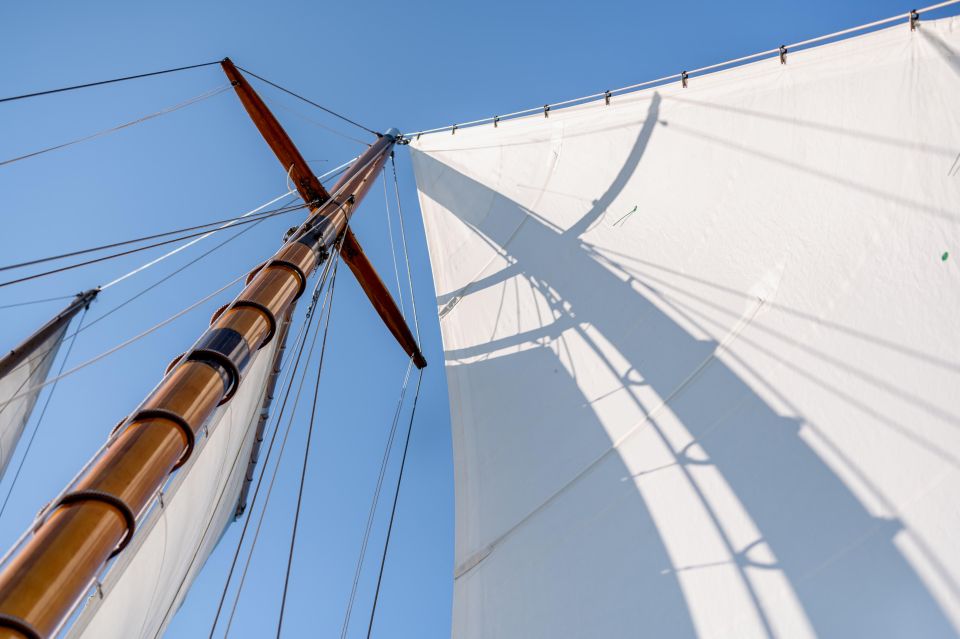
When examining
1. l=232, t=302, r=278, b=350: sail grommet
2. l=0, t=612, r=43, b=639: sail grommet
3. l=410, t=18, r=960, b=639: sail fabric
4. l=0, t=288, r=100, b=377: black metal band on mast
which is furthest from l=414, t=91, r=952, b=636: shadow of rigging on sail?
l=0, t=288, r=100, b=377: black metal band on mast

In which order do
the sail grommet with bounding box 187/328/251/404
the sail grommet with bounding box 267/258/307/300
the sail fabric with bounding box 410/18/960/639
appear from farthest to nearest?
the sail grommet with bounding box 267/258/307/300 → the sail fabric with bounding box 410/18/960/639 → the sail grommet with bounding box 187/328/251/404

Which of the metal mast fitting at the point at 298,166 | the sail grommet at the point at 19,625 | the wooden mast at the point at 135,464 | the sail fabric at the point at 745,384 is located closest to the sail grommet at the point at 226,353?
the wooden mast at the point at 135,464

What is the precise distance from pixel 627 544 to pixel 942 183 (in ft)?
8.34

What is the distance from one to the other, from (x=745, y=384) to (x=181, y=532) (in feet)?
14.7

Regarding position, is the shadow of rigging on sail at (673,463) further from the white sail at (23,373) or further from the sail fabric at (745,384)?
the white sail at (23,373)

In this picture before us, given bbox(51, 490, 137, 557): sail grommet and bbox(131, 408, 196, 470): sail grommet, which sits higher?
bbox(131, 408, 196, 470): sail grommet

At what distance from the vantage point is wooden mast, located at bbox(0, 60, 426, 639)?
151 centimetres

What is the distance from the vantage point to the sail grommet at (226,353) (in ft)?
7.77

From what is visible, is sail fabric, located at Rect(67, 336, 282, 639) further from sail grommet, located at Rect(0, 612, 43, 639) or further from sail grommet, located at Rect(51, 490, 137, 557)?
sail grommet, located at Rect(0, 612, 43, 639)

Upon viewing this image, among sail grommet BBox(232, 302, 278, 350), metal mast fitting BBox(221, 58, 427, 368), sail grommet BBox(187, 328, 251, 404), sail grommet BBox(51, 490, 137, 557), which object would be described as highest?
metal mast fitting BBox(221, 58, 427, 368)

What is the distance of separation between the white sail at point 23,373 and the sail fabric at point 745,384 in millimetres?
7145

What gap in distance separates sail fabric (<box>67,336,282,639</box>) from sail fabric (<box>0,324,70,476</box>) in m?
4.03

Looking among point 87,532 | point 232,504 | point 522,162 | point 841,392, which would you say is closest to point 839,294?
point 841,392

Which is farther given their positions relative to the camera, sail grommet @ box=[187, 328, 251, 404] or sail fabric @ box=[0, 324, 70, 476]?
sail fabric @ box=[0, 324, 70, 476]
